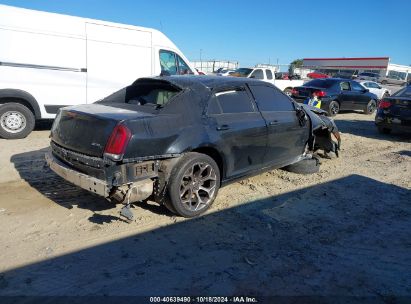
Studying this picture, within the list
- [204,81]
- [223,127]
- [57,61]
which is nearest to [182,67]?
[57,61]

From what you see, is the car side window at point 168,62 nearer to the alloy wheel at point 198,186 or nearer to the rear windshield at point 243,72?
the alloy wheel at point 198,186

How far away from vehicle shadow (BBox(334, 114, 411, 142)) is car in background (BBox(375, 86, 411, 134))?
30 centimetres

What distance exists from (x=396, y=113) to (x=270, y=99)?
19.9 ft

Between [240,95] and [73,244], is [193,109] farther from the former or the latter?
[73,244]

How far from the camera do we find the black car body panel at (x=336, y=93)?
45.4ft

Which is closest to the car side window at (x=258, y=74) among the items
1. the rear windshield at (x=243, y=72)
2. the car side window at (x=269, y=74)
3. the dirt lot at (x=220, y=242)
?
the rear windshield at (x=243, y=72)

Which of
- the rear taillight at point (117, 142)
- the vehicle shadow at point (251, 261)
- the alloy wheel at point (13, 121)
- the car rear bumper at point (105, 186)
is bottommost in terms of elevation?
the vehicle shadow at point (251, 261)

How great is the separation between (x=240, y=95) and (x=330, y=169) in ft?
8.79

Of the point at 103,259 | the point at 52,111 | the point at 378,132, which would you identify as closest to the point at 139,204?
the point at 103,259

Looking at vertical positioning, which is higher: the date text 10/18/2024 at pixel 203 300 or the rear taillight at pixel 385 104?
the rear taillight at pixel 385 104

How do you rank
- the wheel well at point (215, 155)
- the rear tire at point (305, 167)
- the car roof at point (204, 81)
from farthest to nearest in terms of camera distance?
the rear tire at point (305, 167) < the car roof at point (204, 81) < the wheel well at point (215, 155)

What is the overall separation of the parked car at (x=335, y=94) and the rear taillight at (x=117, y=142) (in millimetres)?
10978

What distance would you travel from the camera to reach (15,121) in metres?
8.05

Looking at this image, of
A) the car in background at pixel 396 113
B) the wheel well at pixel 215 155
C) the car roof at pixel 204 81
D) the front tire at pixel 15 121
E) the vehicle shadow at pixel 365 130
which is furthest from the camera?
the vehicle shadow at pixel 365 130
